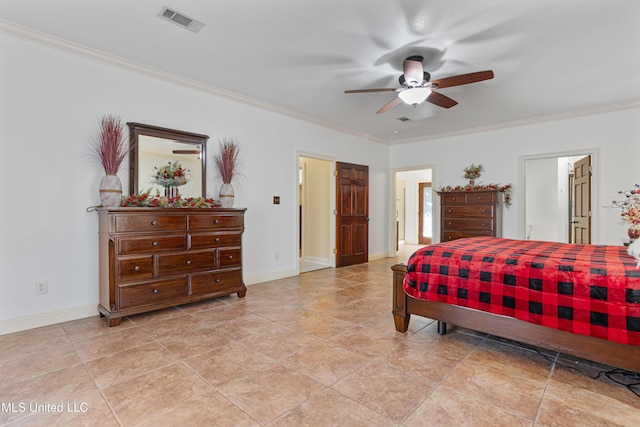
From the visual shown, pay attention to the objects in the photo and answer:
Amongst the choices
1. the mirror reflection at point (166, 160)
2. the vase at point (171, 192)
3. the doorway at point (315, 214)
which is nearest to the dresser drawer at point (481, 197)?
the doorway at point (315, 214)

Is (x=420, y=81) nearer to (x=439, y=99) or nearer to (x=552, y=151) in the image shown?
(x=439, y=99)

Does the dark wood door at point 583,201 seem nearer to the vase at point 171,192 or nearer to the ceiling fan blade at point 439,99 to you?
the ceiling fan blade at point 439,99

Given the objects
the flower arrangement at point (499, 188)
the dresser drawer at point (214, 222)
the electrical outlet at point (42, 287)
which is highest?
the flower arrangement at point (499, 188)

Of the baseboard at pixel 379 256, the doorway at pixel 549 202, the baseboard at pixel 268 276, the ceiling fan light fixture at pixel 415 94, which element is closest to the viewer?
the ceiling fan light fixture at pixel 415 94

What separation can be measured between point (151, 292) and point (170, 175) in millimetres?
1333

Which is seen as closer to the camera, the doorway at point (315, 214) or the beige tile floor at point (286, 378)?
the beige tile floor at point (286, 378)

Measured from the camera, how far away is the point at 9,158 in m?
2.71

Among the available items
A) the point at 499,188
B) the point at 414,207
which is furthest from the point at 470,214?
the point at 414,207

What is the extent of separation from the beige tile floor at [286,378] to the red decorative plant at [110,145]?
1.52m

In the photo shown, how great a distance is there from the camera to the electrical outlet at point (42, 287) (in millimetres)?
2865

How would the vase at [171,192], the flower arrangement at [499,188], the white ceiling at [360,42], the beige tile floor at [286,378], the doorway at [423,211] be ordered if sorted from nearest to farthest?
1. the beige tile floor at [286,378]
2. the white ceiling at [360,42]
3. the vase at [171,192]
4. the flower arrangement at [499,188]
5. the doorway at [423,211]

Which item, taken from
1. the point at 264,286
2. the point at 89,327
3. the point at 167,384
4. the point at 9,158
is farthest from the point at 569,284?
the point at 9,158

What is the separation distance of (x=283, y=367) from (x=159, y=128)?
2922mm

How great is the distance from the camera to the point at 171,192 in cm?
360
